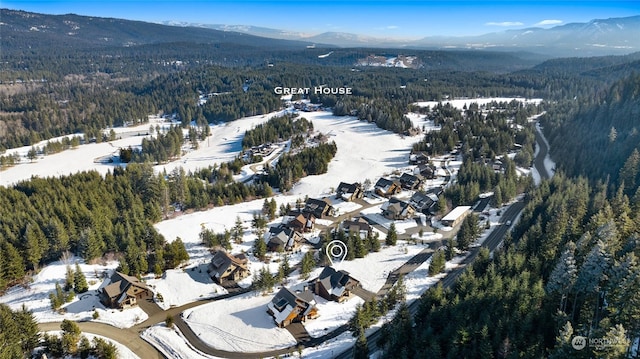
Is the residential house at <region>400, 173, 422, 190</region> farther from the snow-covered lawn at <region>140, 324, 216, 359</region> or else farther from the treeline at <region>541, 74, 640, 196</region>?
the snow-covered lawn at <region>140, 324, 216, 359</region>

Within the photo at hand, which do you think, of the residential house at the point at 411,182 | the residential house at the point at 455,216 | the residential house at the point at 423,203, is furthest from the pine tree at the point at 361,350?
the residential house at the point at 411,182

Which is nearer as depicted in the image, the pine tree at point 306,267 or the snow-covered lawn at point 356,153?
the pine tree at point 306,267

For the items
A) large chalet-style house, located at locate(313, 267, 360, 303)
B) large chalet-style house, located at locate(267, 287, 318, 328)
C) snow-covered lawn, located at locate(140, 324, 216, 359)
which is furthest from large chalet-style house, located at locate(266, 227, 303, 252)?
snow-covered lawn, located at locate(140, 324, 216, 359)

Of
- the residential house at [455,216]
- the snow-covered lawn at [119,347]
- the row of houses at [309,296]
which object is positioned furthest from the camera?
the residential house at [455,216]

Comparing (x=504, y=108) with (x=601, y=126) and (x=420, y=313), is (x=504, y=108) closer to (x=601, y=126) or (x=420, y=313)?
(x=601, y=126)

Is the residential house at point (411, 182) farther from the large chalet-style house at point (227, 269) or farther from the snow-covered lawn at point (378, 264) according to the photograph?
the large chalet-style house at point (227, 269)

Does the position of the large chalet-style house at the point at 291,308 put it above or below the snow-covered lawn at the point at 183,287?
above
